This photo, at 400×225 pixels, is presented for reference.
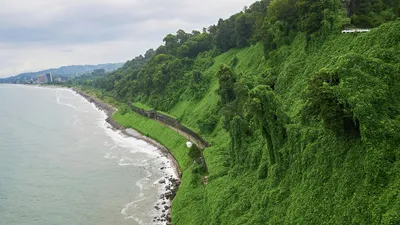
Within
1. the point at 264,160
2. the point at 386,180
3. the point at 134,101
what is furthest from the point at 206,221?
the point at 134,101

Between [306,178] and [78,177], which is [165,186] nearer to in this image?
[78,177]

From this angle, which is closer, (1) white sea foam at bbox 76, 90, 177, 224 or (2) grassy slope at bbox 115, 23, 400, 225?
(2) grassy slope at bbox 115, 23, 400, 225

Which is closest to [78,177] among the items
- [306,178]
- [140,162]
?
[140,162]

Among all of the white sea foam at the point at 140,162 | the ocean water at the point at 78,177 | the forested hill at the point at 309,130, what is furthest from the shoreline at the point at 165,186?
the forested hill at the point at 309,130

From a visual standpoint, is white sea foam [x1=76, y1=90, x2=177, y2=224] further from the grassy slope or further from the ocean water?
the grassy slope

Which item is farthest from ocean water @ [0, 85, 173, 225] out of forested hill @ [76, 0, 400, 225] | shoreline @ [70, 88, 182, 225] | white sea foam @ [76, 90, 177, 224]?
forested hill @ [76, 0, 400, 225]

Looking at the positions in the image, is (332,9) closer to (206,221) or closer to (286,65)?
(286,65)
